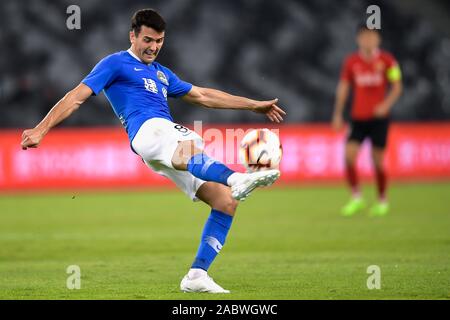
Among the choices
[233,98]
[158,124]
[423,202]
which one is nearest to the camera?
[158,124]

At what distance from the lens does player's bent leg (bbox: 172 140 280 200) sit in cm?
616

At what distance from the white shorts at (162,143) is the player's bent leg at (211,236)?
12 cm

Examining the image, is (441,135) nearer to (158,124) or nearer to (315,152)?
(315,152)

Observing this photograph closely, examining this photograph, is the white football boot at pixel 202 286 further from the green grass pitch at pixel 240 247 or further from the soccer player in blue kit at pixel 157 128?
the green grass pitch at pixel 240 247

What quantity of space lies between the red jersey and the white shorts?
8.10m

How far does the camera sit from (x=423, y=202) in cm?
1542

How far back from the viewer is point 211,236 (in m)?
6.98

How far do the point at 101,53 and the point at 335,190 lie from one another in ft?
23.3

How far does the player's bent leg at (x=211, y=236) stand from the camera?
22.3 feet

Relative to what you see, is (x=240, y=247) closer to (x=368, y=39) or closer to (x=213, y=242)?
(x=213, y=242)

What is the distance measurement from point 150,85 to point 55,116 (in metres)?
0.97

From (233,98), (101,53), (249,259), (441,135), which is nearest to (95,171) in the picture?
(101,53)

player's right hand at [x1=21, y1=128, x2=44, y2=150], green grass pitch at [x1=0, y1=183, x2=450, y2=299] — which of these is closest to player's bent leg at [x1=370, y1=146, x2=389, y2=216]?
green grass pitch at [x1=0, y1=183, x2=450, y2=299]

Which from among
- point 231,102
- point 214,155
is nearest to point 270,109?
point 231,102
